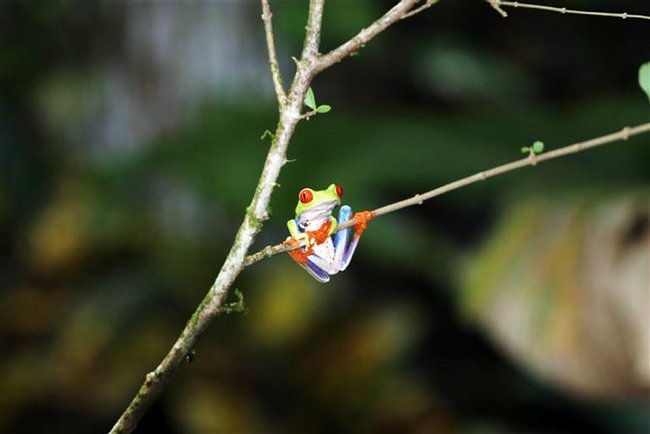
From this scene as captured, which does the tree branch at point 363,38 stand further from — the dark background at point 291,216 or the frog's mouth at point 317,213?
the dark background at point 291,216

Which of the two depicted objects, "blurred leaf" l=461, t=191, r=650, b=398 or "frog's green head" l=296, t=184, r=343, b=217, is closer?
"frog's green head" l=296, t=184, r=343, b=217

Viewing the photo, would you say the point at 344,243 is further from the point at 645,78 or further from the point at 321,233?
the point at 645,78

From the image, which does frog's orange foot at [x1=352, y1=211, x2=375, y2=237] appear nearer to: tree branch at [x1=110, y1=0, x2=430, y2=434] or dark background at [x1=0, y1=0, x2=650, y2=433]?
tree branch at [x1=110, y1=0, x2=430, y2=434]

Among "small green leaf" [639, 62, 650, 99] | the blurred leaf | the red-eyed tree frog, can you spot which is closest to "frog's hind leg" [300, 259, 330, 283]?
the red-eyed tree frog

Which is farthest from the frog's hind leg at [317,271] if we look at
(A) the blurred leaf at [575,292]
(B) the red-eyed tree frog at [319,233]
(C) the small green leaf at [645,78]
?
(A) the blurred leaf at [575,292]

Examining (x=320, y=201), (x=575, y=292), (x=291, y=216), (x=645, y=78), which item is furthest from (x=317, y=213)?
(x=291, y=216)

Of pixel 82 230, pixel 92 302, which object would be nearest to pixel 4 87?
pixel 82 230

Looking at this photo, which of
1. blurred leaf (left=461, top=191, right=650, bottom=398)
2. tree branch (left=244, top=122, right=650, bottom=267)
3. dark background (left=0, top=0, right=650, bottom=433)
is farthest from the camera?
dark background (left=0, top=0, right=650, bottom=433)

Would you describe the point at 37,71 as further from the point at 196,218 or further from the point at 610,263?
the point at 610,263
